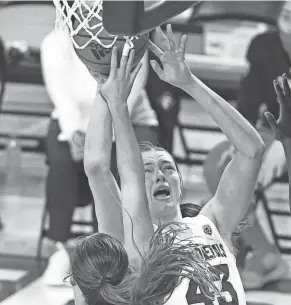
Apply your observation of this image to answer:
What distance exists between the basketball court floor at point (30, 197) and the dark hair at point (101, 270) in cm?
224

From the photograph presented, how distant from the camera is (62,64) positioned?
5.07 m

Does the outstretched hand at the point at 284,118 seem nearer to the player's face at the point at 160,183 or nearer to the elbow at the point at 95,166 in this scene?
A: the player's face at the point at 160,183

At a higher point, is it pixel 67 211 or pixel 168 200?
pixel 168 200

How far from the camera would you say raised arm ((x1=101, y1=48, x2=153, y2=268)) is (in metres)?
2.64

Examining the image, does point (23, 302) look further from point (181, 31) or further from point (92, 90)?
point (181, 31)

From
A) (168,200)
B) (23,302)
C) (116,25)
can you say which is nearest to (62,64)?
(23,302)

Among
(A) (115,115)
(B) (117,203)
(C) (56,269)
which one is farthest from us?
(C) (56,269)

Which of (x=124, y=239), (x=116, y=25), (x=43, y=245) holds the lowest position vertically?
(x=43, y=245)

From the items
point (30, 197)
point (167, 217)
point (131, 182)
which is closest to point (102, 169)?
point (131, 182)

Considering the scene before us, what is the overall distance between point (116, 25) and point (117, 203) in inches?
34.5

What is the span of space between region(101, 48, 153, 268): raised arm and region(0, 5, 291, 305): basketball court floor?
2.25 metres

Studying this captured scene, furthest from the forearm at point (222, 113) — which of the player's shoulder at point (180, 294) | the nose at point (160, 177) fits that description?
the player's shoulder at point (180, 294)

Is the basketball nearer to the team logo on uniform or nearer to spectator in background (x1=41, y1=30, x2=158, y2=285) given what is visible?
the team logo on uniform

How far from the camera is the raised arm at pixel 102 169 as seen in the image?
9.33 ft
